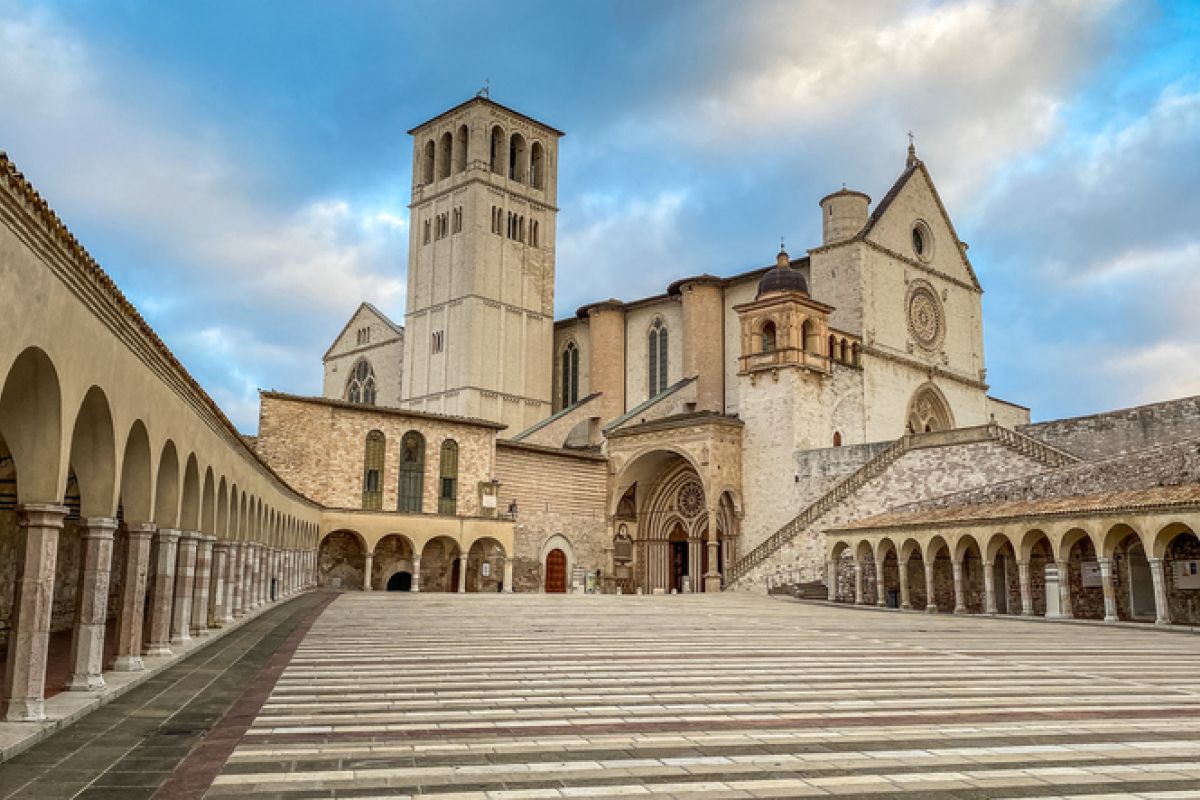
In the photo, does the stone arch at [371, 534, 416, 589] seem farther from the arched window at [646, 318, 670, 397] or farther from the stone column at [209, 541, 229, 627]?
the stone column at [209, 541, 229, 627]

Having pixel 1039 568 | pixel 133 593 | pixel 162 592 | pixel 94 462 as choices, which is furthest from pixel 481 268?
pixel 94 462

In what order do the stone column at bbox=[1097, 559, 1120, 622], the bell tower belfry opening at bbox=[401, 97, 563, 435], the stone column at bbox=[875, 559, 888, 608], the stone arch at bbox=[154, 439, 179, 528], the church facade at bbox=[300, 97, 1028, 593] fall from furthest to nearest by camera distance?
the bell tower belfry opening at bbox=[401, 97, 563, 435]
the church facade at bbox=[300, 97, 1028, 593]
the stone column at bbox=[875, 559, 888, 608]
the stone column at bbox=[1097, 559, 1120, 622]
the stone arch at bbox=[154, 439, 179, 528]

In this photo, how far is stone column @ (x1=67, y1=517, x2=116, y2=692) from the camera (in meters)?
8.84

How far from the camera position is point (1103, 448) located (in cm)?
3048

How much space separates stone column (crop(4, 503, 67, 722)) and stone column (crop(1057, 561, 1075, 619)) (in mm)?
21597

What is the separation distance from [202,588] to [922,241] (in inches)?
1530

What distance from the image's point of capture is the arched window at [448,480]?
3688 centimetres

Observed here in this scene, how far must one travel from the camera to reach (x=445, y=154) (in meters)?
56.8

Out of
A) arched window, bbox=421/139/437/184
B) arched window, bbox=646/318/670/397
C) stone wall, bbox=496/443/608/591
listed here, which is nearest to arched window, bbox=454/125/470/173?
arched window, bbox=421/139/437/184

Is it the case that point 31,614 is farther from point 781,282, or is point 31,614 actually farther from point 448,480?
point 781,282

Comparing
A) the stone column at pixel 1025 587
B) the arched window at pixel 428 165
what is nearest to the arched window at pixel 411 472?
the stone column at pixel 1025 587

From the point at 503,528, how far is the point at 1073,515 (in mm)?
20733

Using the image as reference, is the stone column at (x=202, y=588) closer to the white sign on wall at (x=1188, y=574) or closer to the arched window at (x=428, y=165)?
the white sign on wall at (x=1188, y=574)

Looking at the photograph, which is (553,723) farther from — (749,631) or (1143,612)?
(1143,612)
